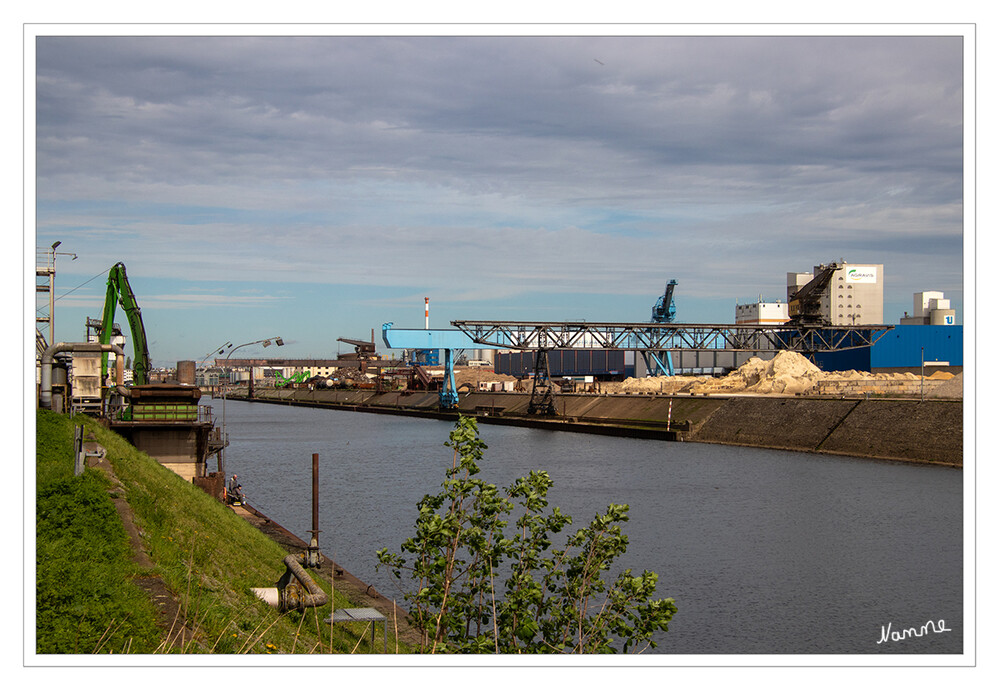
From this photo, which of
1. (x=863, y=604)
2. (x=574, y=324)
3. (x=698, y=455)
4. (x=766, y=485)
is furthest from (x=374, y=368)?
(x=863, y=604)

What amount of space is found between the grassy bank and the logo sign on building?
3281 inches

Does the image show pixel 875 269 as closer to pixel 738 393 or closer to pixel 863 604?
pixel 738 393

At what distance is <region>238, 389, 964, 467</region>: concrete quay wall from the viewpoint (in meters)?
42.6

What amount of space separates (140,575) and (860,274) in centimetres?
9076

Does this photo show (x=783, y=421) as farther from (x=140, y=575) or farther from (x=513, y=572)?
(x=140, y=575)

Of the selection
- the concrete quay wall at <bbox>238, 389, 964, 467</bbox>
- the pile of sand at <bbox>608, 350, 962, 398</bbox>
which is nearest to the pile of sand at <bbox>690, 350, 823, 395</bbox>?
the pile of sand at <bbox>608, 350, 962, 398</bbox>


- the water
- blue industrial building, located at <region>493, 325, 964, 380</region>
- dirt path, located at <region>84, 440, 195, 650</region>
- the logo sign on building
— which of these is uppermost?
the logo sign on building

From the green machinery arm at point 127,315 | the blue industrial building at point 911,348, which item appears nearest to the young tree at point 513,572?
the green machinery arm at point 127,315

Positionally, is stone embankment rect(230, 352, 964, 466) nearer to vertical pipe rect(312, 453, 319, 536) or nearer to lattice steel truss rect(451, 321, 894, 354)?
lattice steel truss rect(451, 321, 894, 354)

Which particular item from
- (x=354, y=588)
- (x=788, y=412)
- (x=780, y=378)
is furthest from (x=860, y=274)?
(x=354, y=588)

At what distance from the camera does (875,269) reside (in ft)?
293

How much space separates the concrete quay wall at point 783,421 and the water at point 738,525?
2.17 meters

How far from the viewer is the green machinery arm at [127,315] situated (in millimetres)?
48906
